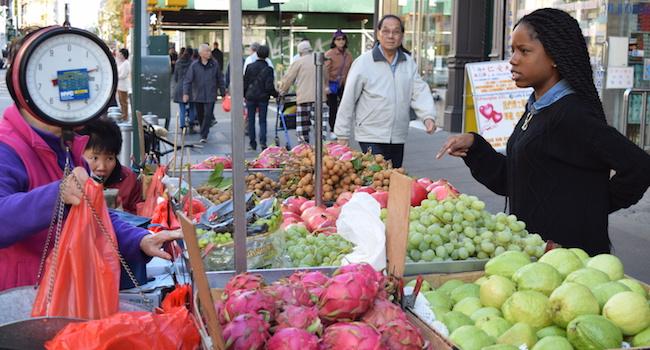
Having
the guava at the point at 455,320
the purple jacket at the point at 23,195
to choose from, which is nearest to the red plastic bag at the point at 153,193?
the purple jacket at the point at 23,195

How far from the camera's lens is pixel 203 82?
58.2 ft

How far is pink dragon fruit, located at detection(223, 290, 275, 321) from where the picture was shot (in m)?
2.26

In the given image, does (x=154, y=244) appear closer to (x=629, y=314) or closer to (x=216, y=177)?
(x=629, y=314)

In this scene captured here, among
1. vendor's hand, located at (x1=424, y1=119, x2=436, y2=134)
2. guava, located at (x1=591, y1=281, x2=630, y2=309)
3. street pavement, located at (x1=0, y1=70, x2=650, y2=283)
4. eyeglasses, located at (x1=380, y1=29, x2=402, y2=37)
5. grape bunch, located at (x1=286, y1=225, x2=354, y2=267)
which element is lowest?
street pavement, located at (x1=0, y1=70, x2=650, y2=283)

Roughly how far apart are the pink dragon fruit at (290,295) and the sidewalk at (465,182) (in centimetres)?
49

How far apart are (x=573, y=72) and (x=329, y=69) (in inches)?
496

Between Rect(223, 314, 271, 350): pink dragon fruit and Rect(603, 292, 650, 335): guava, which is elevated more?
Rect(223, 314, 271, 350): pink dragon fruit

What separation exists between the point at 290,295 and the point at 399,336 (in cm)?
36

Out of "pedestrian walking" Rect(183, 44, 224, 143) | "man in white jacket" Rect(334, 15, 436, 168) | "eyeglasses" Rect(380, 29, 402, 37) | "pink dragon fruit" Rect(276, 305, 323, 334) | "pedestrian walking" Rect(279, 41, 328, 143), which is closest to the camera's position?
"pink dragon fruit" Rect(276, 305, 323, 334)

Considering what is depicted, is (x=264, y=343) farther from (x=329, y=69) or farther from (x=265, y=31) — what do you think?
(x=265, y=31)

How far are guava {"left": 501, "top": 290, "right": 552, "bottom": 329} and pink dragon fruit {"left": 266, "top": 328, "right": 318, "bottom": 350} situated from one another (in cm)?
84

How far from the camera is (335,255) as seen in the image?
11.3 ft

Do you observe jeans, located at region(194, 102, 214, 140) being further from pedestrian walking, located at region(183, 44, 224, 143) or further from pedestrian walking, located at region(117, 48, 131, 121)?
pedestrian walking, located at region(117, 48, 131, 121)

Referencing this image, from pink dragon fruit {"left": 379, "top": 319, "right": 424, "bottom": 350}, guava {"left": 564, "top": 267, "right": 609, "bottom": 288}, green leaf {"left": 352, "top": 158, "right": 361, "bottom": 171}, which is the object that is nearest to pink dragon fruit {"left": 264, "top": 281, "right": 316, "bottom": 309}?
pink dragon fruit {"left": 379, "top": 319, "right": 424, "bottom": 350}
